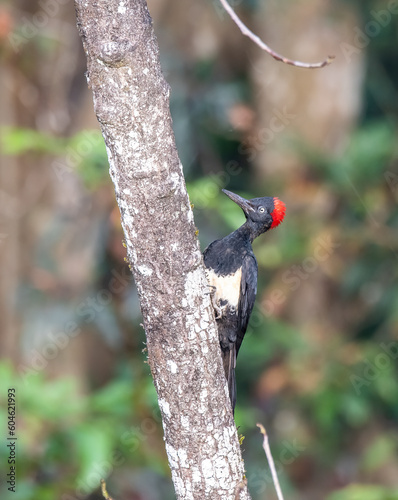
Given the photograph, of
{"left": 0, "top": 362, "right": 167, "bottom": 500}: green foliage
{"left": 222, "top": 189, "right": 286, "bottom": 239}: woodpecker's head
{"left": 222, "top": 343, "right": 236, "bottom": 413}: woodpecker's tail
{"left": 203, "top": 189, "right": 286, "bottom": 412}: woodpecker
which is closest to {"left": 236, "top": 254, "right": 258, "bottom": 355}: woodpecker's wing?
{"left": 203, "top": 189, "right": 286, "bottom": 412}: woodpecker

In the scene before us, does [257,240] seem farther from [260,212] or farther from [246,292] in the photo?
[246,292]

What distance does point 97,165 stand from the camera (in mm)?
4363

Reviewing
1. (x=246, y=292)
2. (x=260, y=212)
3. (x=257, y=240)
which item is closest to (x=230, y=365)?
(x=246, y=292)

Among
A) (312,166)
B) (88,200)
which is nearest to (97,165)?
(88,200)

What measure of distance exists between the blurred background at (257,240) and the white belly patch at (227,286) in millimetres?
572

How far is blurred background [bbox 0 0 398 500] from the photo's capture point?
498 centimetres

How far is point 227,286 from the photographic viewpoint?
3.73m

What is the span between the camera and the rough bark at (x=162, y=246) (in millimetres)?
2100

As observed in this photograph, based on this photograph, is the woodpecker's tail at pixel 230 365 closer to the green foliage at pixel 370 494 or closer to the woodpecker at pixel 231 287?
the woodpecker at pixel 231 287

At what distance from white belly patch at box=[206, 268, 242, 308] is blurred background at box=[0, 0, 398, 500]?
22.5 inches

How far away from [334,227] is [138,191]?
175 inches

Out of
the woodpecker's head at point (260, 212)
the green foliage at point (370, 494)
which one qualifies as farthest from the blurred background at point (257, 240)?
the woodpecker's head at point (260, 212)

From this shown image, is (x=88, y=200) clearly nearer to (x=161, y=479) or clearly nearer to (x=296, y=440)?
(x=161, y=479)

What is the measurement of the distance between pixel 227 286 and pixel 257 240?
9.01 feet
